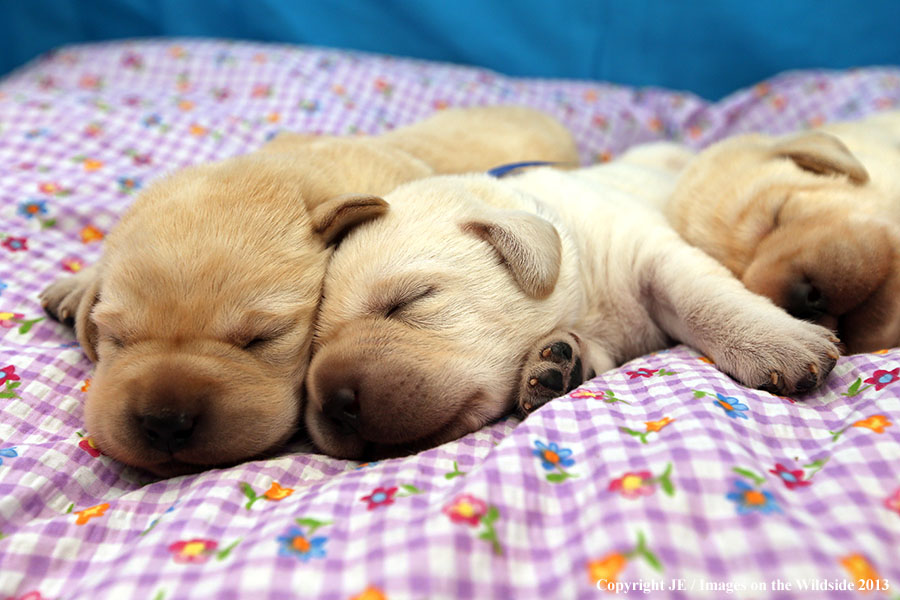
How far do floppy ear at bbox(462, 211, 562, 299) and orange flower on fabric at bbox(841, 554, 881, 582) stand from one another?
103 cm

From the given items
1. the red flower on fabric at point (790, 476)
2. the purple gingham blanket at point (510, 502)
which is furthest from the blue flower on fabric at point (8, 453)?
the red flower on fabric at point (790, 476)

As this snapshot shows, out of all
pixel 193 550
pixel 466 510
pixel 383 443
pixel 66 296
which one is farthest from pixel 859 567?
pixel 66 296

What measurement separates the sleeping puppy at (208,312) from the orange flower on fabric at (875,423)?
136 cm

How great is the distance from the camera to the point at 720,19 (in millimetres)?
5195

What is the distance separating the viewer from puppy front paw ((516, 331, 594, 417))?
72.1 inches

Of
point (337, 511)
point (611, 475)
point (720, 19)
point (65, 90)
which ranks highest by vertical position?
point (720, 19)

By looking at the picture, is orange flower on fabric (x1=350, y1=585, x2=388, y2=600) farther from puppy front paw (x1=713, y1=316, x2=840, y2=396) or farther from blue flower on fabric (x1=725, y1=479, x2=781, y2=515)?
puppy front paw (x1=713, y1=316, x2=840, y2=396)

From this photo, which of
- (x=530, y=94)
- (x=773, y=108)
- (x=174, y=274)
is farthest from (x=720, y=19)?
(x=174, y=274)

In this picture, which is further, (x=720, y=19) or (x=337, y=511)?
(x=720, y=19)

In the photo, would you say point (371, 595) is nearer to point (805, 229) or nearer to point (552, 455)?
point (552, 455)

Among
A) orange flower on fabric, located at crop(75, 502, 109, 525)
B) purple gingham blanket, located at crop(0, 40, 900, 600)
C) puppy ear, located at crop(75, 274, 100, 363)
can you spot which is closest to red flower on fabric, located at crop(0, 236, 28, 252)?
purple gingham blanket, located at crop(0, 40, 900, 600)

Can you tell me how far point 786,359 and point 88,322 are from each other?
1.97 m

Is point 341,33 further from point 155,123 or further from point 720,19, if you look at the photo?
point 720,19

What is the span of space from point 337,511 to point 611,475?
0.54m
